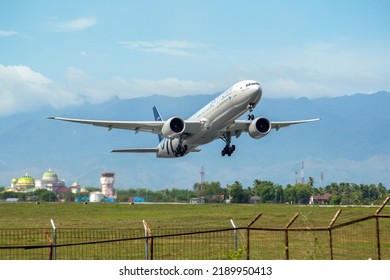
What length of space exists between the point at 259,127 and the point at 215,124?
6.21 metres

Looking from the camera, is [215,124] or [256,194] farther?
[256,194]

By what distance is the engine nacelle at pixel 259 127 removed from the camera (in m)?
74.5

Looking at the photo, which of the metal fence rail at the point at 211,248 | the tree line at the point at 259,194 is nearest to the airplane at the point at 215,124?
the metal fence rail at the point at 211,248

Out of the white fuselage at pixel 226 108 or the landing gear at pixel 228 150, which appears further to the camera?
the landing gear at pixel 228 150

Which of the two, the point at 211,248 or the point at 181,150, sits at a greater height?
the point at 181,150

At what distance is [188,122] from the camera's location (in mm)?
72875

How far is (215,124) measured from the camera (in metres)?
70.2

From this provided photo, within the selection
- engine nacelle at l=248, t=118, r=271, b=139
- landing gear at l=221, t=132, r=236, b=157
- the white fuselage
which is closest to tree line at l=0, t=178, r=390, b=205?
landing gear at l=221, t=132, r=236, b=157

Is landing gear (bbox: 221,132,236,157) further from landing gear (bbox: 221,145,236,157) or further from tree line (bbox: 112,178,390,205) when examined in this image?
tree line (bbox: 112,178,390,205)

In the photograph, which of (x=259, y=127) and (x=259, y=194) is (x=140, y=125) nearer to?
(x=259, y=127)

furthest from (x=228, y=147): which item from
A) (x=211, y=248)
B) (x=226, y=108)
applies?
(x=211, y=248)

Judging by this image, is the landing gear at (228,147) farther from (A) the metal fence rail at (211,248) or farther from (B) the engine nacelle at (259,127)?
(A) the metal fence rail at (211,248)
